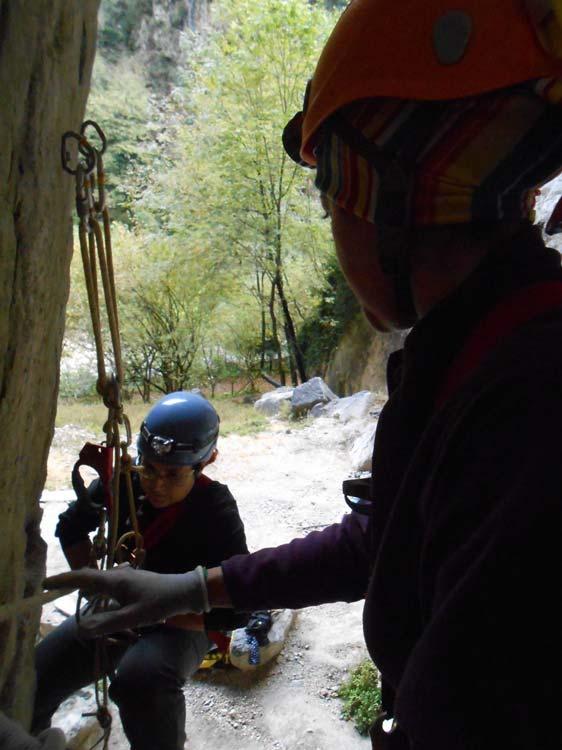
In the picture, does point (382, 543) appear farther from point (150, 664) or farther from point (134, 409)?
point (134, 409)

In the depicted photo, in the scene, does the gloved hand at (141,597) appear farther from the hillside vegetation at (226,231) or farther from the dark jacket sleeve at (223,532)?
the hillside vegetation at (226,231)

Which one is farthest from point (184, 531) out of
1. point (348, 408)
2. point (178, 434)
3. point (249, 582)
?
point (348, 408)

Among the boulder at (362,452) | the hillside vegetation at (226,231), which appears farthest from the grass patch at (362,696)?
the hillside vegetation at (226,231)

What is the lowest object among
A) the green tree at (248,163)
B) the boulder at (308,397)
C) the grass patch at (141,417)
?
the grass patch at (141,417)

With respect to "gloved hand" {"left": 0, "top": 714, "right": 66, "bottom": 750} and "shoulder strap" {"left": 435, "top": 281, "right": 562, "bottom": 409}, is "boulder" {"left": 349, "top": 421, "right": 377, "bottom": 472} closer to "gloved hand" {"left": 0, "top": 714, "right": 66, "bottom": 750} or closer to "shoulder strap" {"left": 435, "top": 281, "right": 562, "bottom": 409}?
"gloved hand" {"left": 0, "top": 714, "right": 66, "bottom": 750}

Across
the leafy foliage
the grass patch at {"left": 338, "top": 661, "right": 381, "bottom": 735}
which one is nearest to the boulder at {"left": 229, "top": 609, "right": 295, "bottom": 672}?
the grass patch at {"left": 338, "top": 661, "right": 381, "bottom": 735}

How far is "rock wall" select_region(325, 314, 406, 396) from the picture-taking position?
11.5 m

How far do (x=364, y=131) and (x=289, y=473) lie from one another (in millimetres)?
6073

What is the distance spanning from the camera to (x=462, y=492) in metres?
0.60

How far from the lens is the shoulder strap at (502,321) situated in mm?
696

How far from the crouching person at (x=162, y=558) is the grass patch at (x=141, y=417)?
6.24m

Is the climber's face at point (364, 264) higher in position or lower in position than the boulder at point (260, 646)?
higher

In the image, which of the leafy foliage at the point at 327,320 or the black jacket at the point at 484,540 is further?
the leafy foliage at the point at 327,320

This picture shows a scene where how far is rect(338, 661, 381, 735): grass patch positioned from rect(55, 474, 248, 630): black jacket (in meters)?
1.23
